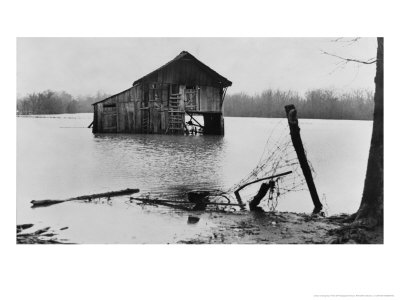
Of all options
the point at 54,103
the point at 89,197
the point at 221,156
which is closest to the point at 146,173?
the point at 89,197

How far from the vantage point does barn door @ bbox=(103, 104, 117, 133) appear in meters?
6.86

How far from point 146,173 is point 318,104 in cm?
291

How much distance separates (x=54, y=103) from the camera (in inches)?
238

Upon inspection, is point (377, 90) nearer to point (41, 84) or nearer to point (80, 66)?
Result: point (80, 66)

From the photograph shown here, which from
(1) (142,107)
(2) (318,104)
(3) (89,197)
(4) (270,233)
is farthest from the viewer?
(1) (142,107)

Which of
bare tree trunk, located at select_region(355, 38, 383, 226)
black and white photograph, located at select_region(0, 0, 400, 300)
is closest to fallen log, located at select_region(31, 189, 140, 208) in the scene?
black and white photograph, located at select_region(0, 0, 400, 300)

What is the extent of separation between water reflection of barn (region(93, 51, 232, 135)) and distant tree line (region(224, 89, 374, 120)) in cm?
70

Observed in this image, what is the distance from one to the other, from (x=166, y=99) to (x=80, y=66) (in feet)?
6.58

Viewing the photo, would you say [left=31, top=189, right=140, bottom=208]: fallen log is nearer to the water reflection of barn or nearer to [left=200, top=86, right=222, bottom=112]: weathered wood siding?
the water reflection of barn

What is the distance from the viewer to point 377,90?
5.34m

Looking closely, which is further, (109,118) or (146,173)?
(109,118)

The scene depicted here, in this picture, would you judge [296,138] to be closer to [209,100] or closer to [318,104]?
[318,104]
